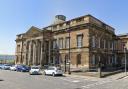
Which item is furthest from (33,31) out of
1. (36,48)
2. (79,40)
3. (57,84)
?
(57,84)

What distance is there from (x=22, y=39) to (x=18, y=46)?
13.0ft

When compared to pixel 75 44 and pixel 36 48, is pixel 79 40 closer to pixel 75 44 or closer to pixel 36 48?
pixel 75 44

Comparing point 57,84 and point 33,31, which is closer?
point 57,84

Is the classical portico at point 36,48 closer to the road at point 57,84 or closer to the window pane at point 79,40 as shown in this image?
the window pane at point 79,40

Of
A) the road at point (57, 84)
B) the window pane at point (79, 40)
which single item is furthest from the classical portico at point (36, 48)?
the road at point (57, 84)

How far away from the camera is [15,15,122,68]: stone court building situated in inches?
1887

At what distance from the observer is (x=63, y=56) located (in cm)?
5284

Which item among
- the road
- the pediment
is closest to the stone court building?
the pediment

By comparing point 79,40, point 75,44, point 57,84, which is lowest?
point 57,84

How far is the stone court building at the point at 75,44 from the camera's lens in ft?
157

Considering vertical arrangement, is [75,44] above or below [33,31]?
below

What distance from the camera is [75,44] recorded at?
4991 centimetres

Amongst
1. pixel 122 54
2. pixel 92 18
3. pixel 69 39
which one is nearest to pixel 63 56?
pixel 69 39

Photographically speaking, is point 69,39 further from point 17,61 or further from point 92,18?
point 17,61
